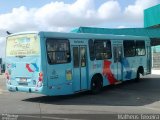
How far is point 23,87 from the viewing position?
15727 millimetres

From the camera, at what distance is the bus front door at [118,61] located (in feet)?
66.2

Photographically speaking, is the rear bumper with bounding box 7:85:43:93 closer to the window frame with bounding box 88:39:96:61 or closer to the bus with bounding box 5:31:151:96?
the bus with bounding box 5:31:151:96

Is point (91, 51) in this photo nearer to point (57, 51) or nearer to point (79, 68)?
point (79, 68)

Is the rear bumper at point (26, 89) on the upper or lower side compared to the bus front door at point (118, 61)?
lower

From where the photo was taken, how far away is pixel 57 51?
624 inches

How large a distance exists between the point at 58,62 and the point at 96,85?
3.35m

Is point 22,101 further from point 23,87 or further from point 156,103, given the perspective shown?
point 156,103

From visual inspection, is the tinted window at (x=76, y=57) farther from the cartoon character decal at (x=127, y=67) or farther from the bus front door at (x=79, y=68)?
the cartoon character decal at (x=127, y=67)

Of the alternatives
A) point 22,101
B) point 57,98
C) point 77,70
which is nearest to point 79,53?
point 77,70

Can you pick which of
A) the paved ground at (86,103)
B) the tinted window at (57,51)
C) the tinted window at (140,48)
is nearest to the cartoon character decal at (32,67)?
the tinted window at (57,51)

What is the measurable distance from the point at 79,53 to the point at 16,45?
2.79 m

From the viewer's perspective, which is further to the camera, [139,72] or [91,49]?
[139,72]

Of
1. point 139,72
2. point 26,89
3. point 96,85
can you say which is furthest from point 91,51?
point 139,72

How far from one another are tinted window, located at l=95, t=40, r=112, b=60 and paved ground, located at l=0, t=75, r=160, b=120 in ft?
5.75
